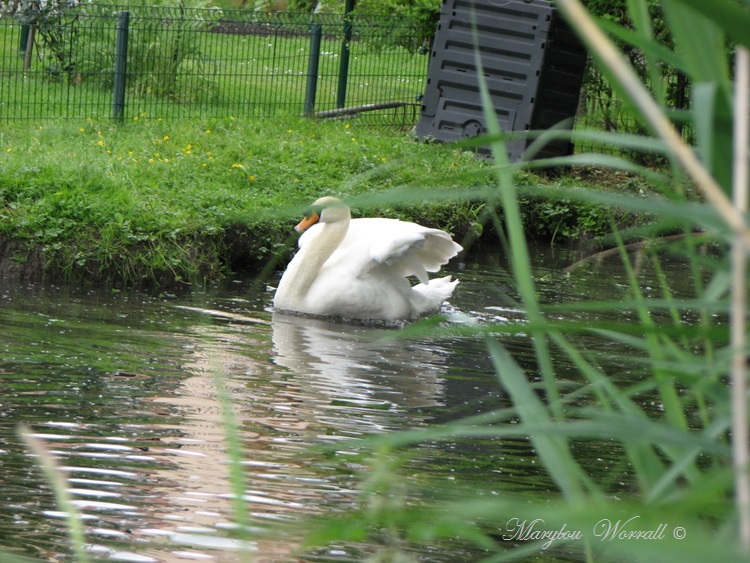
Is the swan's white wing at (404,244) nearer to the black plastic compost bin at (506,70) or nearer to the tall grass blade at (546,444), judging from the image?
the black plastic compost bin at (506,70)

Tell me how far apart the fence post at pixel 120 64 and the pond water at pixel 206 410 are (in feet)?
14.2

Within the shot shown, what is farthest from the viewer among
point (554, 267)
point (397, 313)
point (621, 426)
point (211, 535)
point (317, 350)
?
point (554, 267)

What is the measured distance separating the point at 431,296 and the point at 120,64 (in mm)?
5405

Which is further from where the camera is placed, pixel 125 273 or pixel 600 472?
pixel 125 273

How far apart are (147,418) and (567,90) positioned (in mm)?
8817

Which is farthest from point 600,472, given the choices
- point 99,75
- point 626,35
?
point 99,75

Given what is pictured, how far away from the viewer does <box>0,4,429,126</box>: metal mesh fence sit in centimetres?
1193

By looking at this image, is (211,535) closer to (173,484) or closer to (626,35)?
(173,484)

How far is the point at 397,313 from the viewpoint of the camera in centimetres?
722

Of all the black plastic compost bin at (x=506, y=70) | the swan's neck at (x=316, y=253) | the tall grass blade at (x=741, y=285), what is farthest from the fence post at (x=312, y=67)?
the tall grass blade at (x=741, y=285)

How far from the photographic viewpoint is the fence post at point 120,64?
1133cm

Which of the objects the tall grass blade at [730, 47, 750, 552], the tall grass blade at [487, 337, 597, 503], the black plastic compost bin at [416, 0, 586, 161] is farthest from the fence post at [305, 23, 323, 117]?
the tall grass blade at [730, 47, 750, 552]

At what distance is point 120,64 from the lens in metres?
11.4

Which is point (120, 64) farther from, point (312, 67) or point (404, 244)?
point (404, 244)
